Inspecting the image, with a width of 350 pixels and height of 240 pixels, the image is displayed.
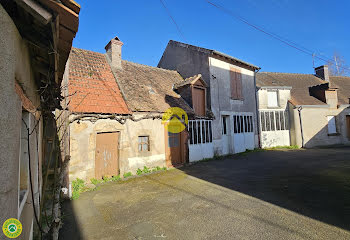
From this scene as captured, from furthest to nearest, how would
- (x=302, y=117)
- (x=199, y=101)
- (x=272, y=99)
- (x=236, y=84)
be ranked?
(x=272, y=99) < (x=302, y=117) < (x=236, y=84) < (x=199, y=101)

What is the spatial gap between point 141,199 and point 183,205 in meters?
1.35

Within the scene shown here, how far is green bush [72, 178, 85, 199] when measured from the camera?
5.69m

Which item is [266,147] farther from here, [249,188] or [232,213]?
[232,213]

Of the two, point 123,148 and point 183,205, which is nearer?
point 183,205

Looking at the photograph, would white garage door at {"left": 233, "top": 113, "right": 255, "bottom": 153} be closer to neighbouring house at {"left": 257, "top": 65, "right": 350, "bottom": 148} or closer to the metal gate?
neighbouring house at {"left": 257, "top": 65, "right": 350, "bottom": 148}

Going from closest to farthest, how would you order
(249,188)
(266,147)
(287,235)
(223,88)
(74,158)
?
(287,235), (249,188), (74,158), (223,88), (266,147)

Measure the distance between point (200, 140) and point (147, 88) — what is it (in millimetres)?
4480

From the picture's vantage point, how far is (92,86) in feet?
27.1

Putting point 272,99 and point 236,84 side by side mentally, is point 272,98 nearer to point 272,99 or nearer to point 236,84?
point 272,99

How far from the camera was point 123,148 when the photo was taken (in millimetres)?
7910

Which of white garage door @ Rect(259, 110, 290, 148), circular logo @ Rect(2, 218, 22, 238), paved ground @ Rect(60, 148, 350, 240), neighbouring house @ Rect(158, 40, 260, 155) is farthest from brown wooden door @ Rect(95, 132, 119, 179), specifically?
white garage door @ Rect(259, 110, 290, 148)

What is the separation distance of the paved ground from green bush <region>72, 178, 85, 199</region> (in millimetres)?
233

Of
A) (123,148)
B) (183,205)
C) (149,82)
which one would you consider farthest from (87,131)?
(149,82)

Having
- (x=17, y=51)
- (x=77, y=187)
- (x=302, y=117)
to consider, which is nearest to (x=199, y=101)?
(x=77, y=187)
